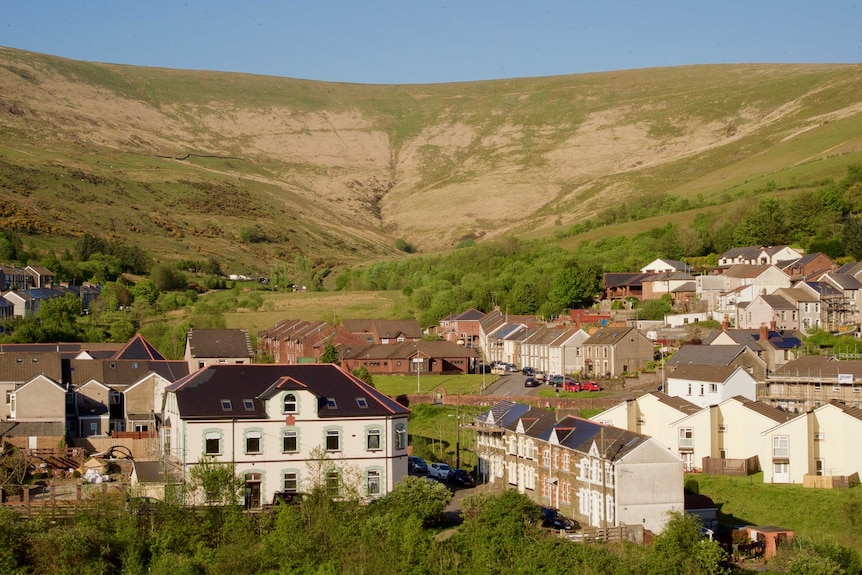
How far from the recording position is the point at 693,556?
36.7 metres

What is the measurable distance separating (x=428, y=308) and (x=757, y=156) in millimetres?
91929

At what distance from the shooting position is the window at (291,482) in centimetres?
4394

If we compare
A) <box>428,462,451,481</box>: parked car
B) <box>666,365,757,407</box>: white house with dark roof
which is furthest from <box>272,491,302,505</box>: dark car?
<box>666,365,757,407</box>: white house with dark roof

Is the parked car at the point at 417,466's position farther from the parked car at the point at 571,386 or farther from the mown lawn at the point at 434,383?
the parked car at the point at 571,386

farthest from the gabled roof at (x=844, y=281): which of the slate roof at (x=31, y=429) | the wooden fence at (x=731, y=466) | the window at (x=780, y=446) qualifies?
the slate roof at (x=31, y=429)

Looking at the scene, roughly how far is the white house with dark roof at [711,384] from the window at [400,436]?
22618 mm

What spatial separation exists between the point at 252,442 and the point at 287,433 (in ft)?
4.27

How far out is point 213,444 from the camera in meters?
43.4

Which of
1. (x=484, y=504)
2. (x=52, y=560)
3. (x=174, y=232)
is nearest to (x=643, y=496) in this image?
(x=484, y=504)

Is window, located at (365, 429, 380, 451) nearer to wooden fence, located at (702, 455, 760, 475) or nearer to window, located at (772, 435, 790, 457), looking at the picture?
wooden fence, located at (702, 455, 760, 475)

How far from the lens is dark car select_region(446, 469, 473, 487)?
50.8 m

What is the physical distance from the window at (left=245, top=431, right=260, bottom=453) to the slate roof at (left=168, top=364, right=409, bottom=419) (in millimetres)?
620

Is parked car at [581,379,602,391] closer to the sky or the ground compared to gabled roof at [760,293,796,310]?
closer to the ground

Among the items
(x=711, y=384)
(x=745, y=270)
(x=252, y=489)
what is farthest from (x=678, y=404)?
(x=745, y=270)
